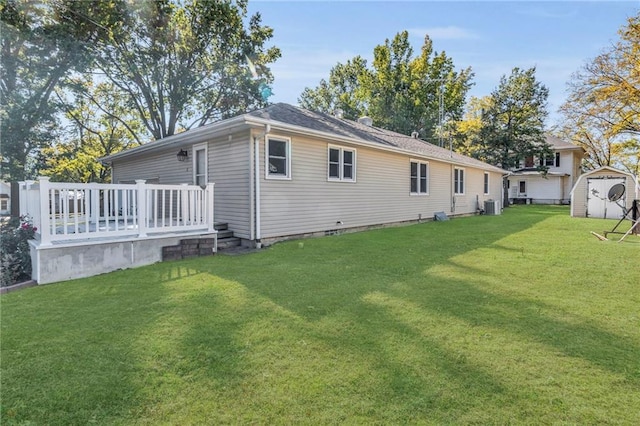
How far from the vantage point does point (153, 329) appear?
3373 millimetres

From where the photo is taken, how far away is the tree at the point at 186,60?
19.1 meters

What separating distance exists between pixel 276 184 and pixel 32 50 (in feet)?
52.2

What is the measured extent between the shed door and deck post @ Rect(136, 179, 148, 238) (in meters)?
18.6

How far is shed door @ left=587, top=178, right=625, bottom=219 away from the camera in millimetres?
15328

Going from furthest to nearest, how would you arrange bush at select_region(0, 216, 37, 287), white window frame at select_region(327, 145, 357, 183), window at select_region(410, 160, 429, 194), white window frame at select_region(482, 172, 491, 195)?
white window frame at select_region(482, 172, 491, 195)
window at select_region(410, 160, 429, 194)
white window frame at select_region(327, 145, 357, 183)
bush at select_region(0, 216, 37, 287)

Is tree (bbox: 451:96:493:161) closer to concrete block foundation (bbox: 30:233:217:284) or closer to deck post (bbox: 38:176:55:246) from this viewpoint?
concrete block foundation (bbox: 30:233:217:284)

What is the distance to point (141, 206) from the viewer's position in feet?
20.2

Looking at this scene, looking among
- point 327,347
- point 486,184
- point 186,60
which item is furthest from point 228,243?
point 486,184

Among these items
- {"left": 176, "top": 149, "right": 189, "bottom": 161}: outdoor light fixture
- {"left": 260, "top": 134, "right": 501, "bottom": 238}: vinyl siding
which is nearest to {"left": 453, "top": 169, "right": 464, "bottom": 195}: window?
{"left": 260, "top": 134, "right": 501, "bottom": 238}: vinyl siding

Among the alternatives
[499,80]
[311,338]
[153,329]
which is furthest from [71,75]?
[499,80]

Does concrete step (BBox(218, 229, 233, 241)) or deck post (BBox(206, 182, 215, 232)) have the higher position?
deck post (BBox(206, 182, 215, 232))

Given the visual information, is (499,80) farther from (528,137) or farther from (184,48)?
(184,48)

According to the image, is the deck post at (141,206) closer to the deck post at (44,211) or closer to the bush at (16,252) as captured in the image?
the deck post at (44,211)

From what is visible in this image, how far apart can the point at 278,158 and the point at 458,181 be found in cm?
1192
